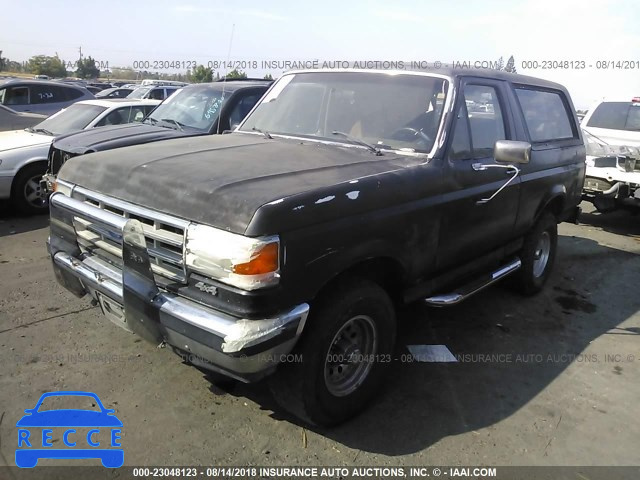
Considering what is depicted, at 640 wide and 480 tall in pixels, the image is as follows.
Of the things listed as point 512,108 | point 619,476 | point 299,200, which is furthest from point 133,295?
point 512,108

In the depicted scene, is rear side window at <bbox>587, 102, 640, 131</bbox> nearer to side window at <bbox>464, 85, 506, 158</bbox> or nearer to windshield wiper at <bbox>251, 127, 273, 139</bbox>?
side window at <bbox>464, 85, 506, 158</bbox>

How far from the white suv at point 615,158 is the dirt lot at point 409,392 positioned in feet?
10.4

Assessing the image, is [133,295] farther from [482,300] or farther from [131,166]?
[482,300]

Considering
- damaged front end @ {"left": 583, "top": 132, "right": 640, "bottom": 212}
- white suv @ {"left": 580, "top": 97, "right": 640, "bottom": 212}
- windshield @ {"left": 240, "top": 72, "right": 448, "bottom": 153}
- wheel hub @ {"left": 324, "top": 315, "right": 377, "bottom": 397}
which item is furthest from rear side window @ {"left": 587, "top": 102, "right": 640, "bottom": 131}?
wheel hub @ {"left": 324, "top": 315, "right": 377, "bottom": 397}

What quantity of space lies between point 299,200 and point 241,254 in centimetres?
40

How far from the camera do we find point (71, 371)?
11.3ft

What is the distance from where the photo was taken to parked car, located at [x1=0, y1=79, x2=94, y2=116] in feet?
37.1

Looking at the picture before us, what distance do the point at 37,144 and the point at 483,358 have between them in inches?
267

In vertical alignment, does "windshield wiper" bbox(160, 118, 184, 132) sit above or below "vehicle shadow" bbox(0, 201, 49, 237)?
above

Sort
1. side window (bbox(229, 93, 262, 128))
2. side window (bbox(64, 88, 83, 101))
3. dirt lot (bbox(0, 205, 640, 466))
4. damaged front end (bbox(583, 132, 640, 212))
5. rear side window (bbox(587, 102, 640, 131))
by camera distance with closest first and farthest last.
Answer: dirt lot (bbox(0, 205, 640, 466)) → side window (bbox(229, 93, 262, 128)) → damaged front end (bbox(583, 132, 640, 212)) → rear side window (bbox(587, 102, 640, 131)) → side window (bbox(64, 88, 83, 101))

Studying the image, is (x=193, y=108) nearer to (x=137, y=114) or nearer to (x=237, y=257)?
(x=137, y=114)

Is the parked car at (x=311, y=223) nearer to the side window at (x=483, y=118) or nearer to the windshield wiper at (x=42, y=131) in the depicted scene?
the side window at (x=483, y=118)

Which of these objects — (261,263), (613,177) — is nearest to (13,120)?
(261,263)

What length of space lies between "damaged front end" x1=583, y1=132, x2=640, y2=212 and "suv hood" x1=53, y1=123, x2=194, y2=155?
6.00m
